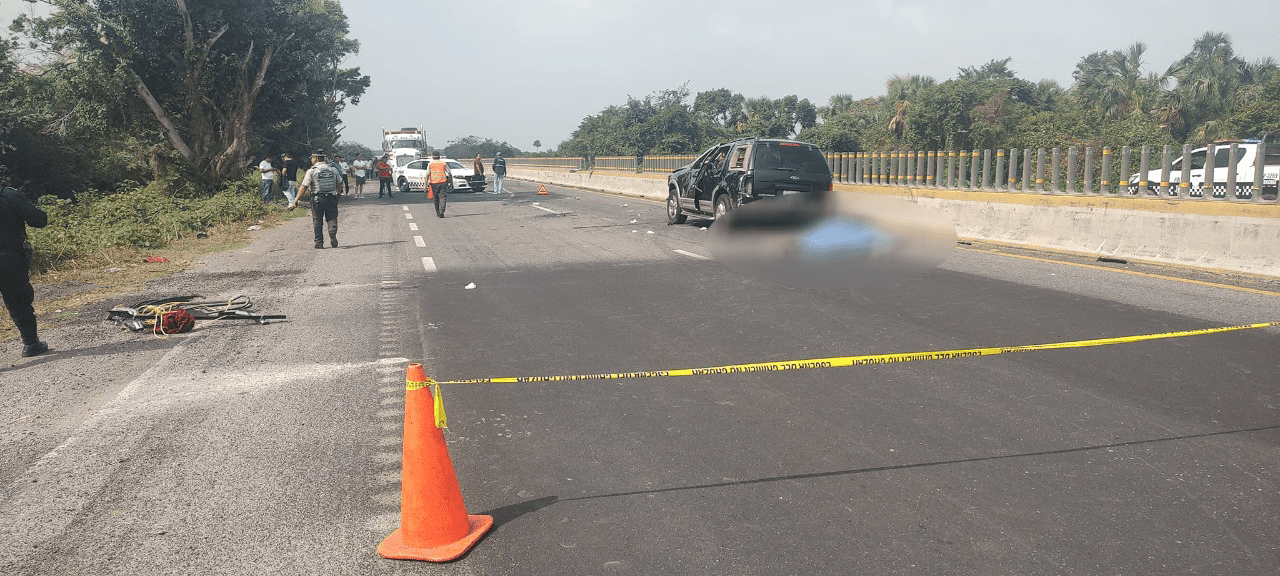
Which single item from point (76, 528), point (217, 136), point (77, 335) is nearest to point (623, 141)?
point (217, 136)

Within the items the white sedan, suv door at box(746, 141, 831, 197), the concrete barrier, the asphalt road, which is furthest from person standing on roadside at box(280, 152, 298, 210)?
the asphalt road

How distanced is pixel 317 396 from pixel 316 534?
2440 millimetres

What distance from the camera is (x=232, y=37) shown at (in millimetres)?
31500

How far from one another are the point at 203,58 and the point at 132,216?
434 inches

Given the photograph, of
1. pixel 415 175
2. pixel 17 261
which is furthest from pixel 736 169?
pixel 415 175

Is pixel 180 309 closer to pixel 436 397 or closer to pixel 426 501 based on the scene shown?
pixel 436 397

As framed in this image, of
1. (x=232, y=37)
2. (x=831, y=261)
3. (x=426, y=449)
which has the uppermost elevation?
(x=232, y=37)

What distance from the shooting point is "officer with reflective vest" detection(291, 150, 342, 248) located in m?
16.8

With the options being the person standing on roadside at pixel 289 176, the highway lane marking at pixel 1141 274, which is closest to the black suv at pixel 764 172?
the highway lane marking at pixel 1141 274

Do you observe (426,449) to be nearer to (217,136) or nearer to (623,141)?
(217,136)

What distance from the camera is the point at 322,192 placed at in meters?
16.8

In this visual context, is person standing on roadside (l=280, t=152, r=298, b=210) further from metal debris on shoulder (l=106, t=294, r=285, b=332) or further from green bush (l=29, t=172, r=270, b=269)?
metal debris on shoulder (l=106, t=294, r=285, b=332)

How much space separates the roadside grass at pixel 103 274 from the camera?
412 inches

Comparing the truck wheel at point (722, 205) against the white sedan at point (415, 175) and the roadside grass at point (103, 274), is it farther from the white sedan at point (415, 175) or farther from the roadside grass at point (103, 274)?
the white sedan at point (415, 175)
